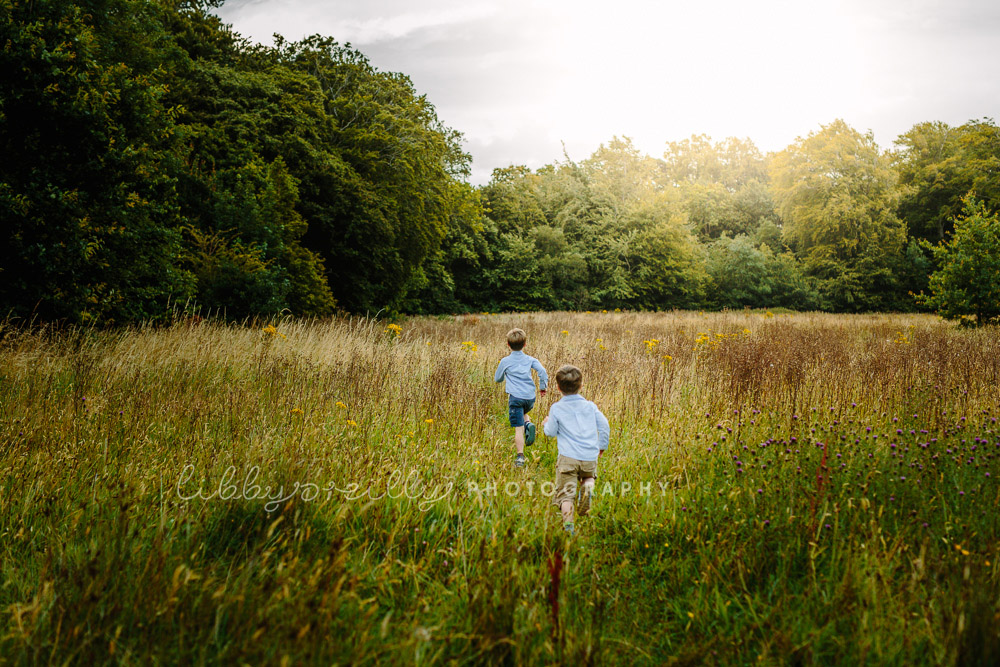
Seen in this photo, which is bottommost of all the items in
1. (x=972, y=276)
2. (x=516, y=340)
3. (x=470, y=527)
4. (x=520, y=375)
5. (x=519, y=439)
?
(x=470, y=527)

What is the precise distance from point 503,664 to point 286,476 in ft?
5.41

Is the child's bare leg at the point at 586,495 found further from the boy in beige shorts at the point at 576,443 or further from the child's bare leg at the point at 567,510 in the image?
the child's bare leg at the point at 567,510

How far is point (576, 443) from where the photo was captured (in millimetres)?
3096

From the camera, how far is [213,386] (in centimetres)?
512

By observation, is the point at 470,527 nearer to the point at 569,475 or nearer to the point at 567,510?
the point at 567,510

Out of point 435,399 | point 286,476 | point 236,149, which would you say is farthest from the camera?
point 236,149

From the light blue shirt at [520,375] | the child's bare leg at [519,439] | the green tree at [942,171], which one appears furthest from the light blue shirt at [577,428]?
the green tree at [942,171]

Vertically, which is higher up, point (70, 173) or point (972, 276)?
point (70, 173)

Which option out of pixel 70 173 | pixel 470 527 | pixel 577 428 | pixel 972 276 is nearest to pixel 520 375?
pixel 577 428

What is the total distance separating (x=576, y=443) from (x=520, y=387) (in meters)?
1.40

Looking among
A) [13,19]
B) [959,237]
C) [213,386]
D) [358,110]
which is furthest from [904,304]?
[13,19]

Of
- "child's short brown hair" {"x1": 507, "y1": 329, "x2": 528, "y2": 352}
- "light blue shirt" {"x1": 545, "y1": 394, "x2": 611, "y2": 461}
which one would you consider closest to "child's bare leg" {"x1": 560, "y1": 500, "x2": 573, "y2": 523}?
"light blue shirt" {"x1": 545, "y1": 394, "x2": 611, "y2": 461}

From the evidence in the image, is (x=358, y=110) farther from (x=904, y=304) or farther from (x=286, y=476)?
(x=904, y=304)

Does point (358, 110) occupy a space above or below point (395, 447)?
above
